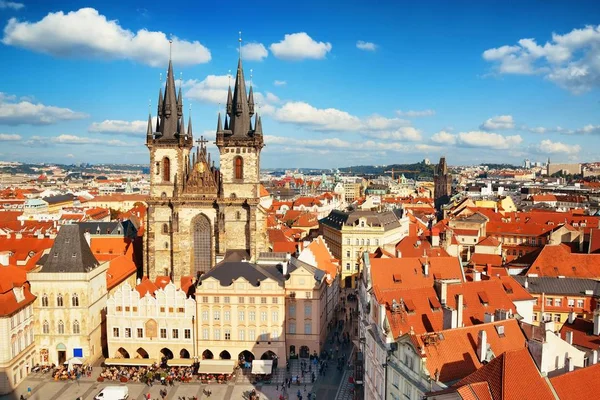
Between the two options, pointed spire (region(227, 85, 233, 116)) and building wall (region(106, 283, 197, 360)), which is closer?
building wall (region(106, 283, 197, 360))

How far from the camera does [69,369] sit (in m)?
63.6

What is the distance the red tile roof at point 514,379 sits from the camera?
28156mm

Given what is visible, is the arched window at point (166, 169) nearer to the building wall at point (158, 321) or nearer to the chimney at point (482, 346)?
the building wall at point (158, 321)

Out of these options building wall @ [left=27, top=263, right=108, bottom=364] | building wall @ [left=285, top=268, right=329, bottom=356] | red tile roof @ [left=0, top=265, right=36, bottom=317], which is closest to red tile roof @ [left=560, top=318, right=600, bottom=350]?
building wall @ [left=285, top=268, right=329, bottom=356]

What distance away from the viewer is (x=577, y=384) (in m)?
30.0

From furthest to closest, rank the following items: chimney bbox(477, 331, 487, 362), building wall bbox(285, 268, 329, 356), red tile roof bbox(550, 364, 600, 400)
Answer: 1. building wall bbox(285, 268, 329, 356)
2. chimney bbox(477, 331, 487, 362)
3. red tile roof bbox(550, 364, 600, 400)

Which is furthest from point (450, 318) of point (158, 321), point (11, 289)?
point (11, 289)

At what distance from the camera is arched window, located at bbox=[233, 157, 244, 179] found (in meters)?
86.6

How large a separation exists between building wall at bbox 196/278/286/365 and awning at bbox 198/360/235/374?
7.22 ft

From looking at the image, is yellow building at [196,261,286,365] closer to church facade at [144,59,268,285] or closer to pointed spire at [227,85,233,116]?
church facade at [144,59,268,285]

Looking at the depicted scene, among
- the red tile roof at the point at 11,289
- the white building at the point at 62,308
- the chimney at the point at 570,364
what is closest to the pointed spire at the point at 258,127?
the white building at the point at 62,308

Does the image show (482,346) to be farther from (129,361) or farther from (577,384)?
(129,361)

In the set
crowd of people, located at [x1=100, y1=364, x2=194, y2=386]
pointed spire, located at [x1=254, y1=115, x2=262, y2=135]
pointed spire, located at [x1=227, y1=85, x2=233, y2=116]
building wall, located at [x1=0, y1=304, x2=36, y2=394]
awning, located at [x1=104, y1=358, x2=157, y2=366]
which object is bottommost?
crowd of people, located at [x1=100, y1=364, x2=194, y2=386]

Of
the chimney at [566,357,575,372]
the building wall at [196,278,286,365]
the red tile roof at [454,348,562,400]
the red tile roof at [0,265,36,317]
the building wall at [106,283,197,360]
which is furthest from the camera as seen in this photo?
the building wall at [106,283,197,360]
